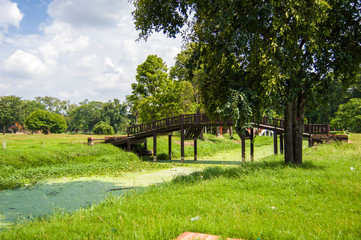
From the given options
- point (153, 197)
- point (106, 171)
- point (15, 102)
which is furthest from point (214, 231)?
point (15, 102)

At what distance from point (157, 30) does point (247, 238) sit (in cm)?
957

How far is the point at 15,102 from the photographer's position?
7700 centimetres

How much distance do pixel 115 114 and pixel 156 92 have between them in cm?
5051

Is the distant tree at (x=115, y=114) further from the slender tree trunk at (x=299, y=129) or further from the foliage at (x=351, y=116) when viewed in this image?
the slender tree trunk at (x=299, y=129)

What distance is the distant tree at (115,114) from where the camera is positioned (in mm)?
81500

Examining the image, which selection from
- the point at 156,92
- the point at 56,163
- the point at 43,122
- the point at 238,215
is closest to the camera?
the point at 238,215

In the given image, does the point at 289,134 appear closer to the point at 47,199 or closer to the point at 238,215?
the point at 238,215

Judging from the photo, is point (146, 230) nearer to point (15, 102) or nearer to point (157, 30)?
point (157, 30)

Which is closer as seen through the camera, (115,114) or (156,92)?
(156,92)

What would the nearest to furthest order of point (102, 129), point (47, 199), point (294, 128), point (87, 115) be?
point (47, 199), point (294, 128), point (102, 129), point (87, 115)

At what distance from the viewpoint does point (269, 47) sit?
30.3ft

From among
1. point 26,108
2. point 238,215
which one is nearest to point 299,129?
point 238,215

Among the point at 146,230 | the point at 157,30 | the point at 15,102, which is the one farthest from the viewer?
the point at 15,102

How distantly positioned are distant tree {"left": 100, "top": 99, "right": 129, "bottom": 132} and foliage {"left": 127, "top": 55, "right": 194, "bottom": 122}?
149 feet
